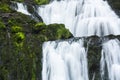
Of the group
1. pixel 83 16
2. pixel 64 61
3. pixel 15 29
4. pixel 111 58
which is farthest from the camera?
pixel 83 16

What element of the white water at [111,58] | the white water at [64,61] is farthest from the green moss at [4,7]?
the white water at [111,58]

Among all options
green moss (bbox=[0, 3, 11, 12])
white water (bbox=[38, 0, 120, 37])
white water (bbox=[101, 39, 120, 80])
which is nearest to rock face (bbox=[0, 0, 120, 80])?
white water (bbox=[101, 39, 120, 80])

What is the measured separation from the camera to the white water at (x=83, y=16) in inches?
1077

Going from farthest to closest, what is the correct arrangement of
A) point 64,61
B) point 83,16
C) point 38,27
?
point 83,16, point 38,27, point 64,61

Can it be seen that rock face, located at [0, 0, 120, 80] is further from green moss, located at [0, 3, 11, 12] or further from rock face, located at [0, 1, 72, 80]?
green moss, located at [0, 3, 11, 12]

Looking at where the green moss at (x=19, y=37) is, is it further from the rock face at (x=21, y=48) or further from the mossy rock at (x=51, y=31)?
the mossy rock at (x=51, y=31)

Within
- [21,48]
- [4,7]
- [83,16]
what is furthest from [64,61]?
[83,16]

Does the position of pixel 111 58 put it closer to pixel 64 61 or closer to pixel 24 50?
pixel 64 61

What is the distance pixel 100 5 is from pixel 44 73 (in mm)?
11723

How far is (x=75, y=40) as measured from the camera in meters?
21.8

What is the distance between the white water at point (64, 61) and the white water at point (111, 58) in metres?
1.09

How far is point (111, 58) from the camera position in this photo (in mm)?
21516

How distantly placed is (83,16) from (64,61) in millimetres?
8435

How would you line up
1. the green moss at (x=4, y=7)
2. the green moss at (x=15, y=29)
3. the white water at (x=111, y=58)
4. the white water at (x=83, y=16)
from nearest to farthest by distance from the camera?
the white water at (x=111, y=58), the green moss at (x=15, y=29), the green moss at (x=4, y=7), the white water at (x=83, y=16)
